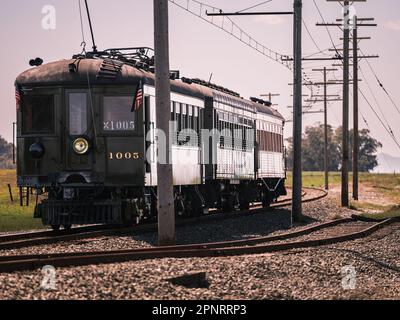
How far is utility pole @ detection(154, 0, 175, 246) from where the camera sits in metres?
16.4

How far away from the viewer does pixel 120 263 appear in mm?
12164

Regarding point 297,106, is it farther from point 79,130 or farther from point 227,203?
point 79,130

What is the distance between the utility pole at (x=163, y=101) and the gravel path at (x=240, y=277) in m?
0.89

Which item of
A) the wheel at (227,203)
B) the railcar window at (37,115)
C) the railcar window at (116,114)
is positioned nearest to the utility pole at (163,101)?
the railcar window at (116,114)

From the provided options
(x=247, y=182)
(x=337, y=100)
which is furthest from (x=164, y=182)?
(x=337, y=100)

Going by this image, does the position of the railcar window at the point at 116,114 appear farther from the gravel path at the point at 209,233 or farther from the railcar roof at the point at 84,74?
the gravel path at the point at 209,233

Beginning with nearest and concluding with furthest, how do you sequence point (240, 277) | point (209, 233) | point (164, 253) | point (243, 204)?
1. point (240, 277)
2. point (164, 253)
3. point (209, 233)
4. point (243, 204)

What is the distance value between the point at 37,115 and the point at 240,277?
8.68 metres

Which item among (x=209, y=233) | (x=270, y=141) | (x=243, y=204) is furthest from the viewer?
(x=270, y=141)

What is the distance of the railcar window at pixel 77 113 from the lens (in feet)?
61.1

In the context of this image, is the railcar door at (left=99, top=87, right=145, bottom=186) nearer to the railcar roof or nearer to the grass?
the railcar roof

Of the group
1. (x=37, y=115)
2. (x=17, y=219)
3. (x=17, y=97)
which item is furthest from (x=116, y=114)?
(x=17, y=219)

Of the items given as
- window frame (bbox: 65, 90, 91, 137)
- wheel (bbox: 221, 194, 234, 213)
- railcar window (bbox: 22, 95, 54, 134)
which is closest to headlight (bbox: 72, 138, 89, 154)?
window frame (bbox: 65, 90, 91, 137)

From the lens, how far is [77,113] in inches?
735
